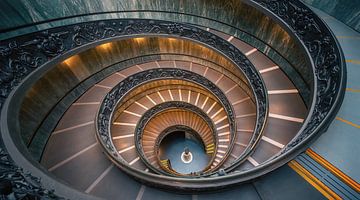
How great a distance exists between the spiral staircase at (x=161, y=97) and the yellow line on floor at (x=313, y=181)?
0.11m

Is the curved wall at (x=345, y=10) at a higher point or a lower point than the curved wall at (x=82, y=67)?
higher

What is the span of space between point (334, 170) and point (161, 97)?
10355 mm

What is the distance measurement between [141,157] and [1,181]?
6.62 meters

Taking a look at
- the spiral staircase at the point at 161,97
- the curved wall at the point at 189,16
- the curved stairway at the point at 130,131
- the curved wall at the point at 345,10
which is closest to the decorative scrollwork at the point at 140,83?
the spiral staircase at the point at 161,97

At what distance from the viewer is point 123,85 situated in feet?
31.3

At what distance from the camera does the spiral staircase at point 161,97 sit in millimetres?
3462

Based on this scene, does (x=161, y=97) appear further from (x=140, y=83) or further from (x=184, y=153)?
(x=184, y=153)

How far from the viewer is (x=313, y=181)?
3.25 metres

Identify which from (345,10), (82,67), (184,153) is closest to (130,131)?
(82,67)

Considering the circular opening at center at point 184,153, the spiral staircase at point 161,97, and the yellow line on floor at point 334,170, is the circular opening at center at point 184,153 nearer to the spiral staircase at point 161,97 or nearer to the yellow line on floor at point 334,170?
the spiral staircase at point 161,97

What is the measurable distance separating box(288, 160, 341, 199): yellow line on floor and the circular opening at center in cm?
1140

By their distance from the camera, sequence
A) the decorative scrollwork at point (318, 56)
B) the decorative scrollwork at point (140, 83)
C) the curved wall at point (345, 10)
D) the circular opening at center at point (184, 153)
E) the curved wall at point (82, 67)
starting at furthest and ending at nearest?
the circular opening at center at point (184, 153)
the decorative scrollwork at point (140, 83)
the curved wall at point (82, 67)
the curved wall at point (345, 10)
the decorative scrollwork at point (318, 56)

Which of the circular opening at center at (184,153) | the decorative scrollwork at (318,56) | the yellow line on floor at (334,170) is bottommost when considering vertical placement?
the circular opening at center at (184,153)

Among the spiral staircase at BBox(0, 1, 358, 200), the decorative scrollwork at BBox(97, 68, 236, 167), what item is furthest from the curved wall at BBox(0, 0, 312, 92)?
the decorative scrollwork at BBox(97, 68, 236, 167)
